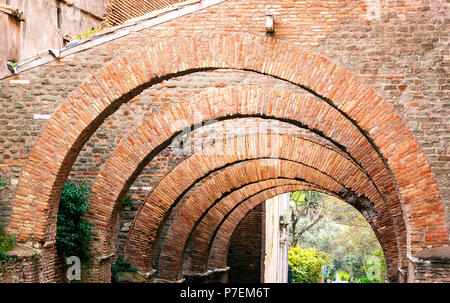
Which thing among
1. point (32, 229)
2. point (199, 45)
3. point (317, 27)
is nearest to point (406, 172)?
point (317, 27)

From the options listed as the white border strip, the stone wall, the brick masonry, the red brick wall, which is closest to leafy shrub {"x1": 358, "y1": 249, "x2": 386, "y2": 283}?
the red brick wall

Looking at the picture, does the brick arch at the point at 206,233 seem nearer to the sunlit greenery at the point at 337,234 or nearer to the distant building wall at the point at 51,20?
the distant building wall at the point at 51,20

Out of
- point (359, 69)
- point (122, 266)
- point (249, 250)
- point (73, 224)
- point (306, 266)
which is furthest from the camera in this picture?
point (306, 266)

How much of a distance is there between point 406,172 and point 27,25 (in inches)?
331

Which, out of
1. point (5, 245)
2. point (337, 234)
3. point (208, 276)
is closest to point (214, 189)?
point (208, 276)

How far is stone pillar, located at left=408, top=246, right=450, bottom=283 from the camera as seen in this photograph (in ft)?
25.6

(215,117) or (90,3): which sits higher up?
(90,3)

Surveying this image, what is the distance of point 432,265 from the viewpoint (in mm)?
7867

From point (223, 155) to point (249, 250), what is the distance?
916cm

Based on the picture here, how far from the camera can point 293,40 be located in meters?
8.44

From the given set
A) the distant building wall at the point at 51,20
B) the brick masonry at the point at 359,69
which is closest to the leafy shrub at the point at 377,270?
the distant building wall at the point at 51,20

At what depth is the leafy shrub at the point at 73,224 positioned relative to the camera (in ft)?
36.9

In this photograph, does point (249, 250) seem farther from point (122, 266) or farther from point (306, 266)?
point (306, 266)

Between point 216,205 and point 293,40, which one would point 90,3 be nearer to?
point 216,205
